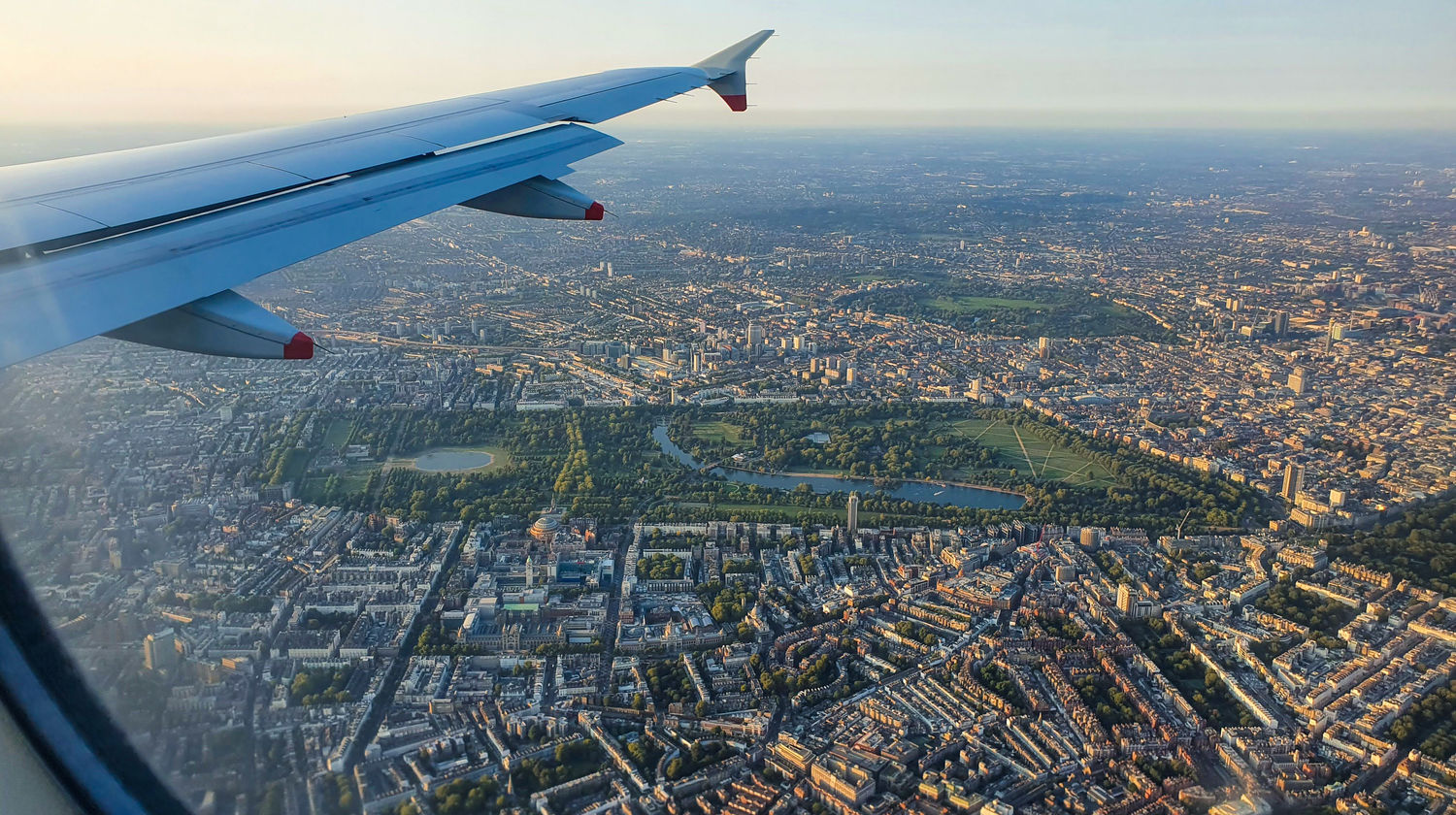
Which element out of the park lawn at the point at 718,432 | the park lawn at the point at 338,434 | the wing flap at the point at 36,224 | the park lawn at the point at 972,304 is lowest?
the park lawn at the point at 972,304

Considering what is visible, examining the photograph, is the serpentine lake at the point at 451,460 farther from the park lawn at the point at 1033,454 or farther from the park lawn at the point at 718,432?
the park lawn at the point at 1033,454

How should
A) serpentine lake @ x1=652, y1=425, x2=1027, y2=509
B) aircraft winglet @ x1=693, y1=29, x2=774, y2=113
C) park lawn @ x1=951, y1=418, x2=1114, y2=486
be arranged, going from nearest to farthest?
1. aircraft winglet @ x1=693, y1=29, x2=774, y2=113
2. serpentine lake @ x1=652, y1=425, x2=1027, y2=509
3. park lawn @ x1=951, y1=418, x2=1114, y2=486

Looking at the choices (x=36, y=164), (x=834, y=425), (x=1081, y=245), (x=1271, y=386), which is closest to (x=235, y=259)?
(x=36, y=164)

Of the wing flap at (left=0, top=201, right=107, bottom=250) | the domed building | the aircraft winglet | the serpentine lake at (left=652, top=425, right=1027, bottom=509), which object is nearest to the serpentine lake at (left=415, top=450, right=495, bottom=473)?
the domed building

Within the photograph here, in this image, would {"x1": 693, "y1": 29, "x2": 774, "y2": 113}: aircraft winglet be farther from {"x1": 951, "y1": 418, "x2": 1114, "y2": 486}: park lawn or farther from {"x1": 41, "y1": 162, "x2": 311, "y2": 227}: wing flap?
{"x1": 951, "y1": 418, "x2": 1114, "y2": 486}: park lawn

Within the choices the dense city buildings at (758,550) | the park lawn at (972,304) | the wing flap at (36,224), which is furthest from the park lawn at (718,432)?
the wing flap at (36,224)
